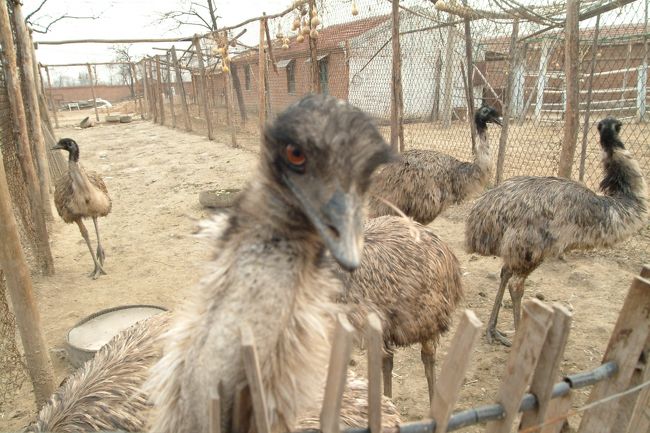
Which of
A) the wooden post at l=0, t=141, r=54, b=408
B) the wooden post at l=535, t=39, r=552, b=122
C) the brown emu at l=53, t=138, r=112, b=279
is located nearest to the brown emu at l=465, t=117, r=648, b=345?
the wooden post at l=0, t=141, r=54, b=408

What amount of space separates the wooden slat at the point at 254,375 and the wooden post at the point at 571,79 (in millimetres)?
4502

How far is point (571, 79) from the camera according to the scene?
14.7 feet

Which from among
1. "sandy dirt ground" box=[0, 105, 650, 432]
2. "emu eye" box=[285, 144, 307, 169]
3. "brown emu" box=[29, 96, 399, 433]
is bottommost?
"sandy dirt ground" box=[0, 105, 650, 432]

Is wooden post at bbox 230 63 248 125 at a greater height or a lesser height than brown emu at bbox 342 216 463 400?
greater

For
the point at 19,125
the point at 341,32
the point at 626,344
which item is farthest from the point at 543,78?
the point at 626,344

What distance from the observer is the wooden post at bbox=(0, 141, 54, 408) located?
8.11 feet

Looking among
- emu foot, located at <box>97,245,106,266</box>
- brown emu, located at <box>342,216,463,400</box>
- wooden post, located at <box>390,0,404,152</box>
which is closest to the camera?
brown emu, located at <box>342,216,463,400</box>

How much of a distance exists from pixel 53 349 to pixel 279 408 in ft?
11.3

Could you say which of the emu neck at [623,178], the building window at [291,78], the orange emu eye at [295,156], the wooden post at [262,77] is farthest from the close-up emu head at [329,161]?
the building window at [291,78]

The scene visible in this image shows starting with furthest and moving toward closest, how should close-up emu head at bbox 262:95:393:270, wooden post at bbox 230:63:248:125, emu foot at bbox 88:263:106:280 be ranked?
1. wooden post at bbox 230:63:248:125
2. emu foot at bbox 88:263:106:280
3. close-up emu head at bbox 262:95:393:270

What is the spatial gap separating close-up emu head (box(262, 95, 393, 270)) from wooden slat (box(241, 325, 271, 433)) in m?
0.24

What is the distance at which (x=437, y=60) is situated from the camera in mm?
9383

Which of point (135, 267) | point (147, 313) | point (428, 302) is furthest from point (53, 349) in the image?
point (428, 302)

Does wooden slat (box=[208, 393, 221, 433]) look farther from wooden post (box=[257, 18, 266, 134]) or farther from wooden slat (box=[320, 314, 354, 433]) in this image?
wooden post (box=[257, 18, 266, 134])
